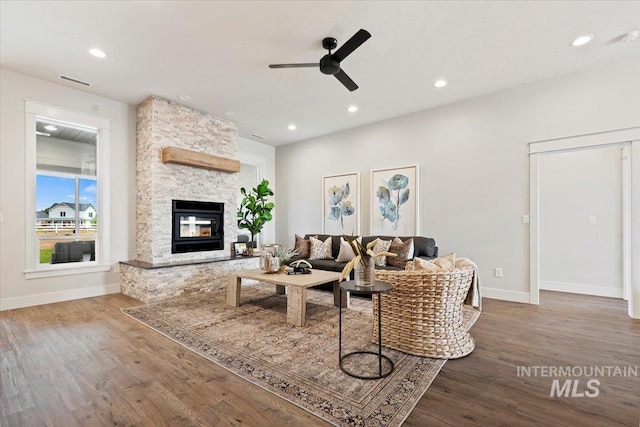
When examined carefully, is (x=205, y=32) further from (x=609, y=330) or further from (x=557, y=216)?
(x=557, y=216)

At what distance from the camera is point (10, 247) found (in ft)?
12.9

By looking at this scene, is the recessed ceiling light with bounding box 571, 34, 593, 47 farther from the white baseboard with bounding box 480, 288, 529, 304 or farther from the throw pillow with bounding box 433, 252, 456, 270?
the white baseboard with bounding box 480, 288, 529, 304

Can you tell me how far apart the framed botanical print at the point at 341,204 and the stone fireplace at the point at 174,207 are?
1.94m

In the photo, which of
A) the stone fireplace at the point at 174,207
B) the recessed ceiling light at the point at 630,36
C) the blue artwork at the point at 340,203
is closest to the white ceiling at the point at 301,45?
the recessed ceiling light at the point at 630,36


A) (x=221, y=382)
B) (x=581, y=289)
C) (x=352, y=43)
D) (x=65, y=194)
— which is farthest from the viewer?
(x=581, y=289)

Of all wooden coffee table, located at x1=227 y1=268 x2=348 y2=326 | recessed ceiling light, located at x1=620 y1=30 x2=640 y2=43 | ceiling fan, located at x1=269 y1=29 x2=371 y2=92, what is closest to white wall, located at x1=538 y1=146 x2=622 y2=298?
recessed ceiling light, located at x1=620 y1=30 x2=640 y2=43

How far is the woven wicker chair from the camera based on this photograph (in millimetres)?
2406

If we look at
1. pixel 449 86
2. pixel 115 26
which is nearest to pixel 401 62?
pixel 449 86

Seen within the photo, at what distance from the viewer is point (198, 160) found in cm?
500

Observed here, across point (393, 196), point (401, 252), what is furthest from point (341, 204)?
point (401, 252)

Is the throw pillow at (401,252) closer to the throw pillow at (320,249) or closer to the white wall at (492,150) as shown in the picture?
the white wall at (492,150)

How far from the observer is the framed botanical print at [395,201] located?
17.1 ft

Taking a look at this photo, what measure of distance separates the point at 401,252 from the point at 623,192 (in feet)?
11.3

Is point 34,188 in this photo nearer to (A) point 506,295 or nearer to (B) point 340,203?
(B) point 340,203
